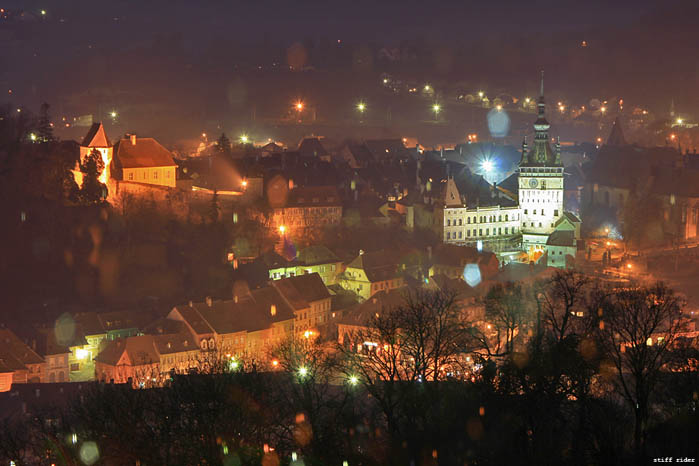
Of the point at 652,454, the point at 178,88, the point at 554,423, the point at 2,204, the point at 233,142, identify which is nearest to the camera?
the point at 652,454

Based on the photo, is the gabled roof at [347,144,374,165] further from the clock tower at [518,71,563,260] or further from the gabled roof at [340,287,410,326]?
the gabled roof at [340,287,410,326]

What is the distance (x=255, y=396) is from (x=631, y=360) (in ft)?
26.5

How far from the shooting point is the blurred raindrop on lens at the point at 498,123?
85.3 m

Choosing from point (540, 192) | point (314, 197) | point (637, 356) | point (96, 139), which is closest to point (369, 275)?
point (314, 197)

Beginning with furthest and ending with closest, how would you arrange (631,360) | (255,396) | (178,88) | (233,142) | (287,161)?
(178,88) < (233,142) < (287,161) < (255,396) < (631,360)

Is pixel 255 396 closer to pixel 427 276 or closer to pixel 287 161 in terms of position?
pixel 427 276

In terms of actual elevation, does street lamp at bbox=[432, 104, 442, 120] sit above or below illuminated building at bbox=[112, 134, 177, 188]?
above

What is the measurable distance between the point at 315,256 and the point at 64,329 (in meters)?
11.8

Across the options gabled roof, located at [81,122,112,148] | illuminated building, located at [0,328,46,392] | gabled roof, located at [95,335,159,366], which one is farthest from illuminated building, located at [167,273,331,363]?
gabled roof, located at [81,122,112,148]

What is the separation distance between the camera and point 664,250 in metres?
54.4

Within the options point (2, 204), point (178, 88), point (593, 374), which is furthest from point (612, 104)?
point (593, 374)

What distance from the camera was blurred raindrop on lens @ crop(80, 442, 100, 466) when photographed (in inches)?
930

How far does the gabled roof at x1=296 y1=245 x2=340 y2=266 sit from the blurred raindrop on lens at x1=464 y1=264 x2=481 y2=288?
544cm

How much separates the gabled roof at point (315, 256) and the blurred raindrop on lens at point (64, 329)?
10347 millimetres
